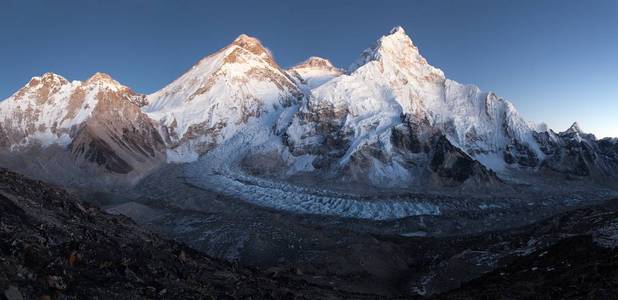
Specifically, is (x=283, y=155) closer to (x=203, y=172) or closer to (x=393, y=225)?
(x=203, y=172)

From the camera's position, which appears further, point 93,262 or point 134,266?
point 134,266

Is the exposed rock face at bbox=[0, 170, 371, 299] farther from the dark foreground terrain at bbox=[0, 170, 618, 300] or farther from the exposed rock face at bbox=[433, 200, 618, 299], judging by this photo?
the exposed rock face at bbox=[433, 200, 618, 299]

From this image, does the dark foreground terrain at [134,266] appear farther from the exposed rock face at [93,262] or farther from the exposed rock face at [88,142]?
the exposed rock face at [88,142]

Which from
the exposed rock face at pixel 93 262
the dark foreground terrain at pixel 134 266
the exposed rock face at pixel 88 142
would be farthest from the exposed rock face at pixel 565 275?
the exposed rock face at pixel 88 142

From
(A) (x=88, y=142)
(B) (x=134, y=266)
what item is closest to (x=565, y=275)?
(B) (x=134, y=266)

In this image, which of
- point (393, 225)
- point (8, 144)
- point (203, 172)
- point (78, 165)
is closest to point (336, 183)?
point (203, 172)

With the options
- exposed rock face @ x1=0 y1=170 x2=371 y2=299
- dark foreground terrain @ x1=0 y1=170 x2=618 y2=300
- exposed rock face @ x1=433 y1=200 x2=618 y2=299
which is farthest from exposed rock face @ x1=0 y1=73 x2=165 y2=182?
exposed rock face @ x1=433 y1=200 x2=618 y2=299

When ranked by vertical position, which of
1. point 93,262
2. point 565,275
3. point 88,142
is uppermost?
point 88,142

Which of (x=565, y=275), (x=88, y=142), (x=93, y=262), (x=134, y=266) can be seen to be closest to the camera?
(x=93, y=262)

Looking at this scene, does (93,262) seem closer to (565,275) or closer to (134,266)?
(134,266)
